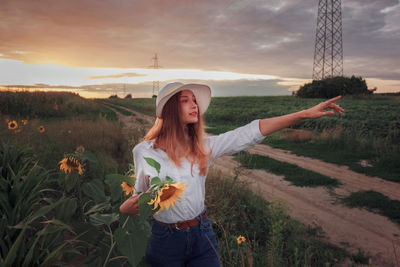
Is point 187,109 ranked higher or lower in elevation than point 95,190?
higher

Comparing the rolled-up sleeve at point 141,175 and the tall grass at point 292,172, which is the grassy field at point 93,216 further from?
the tall grass at point 292,172

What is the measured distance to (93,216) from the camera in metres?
1.52

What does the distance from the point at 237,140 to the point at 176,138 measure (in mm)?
428

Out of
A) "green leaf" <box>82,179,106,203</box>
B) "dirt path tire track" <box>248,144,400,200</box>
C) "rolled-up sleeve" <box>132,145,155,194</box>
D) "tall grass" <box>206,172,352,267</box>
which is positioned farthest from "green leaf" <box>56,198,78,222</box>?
"dirt path tire track" <box>248,144,400,200</box>

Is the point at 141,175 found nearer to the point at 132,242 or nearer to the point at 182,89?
the point at 132,242

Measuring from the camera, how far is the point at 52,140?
607 centimetres

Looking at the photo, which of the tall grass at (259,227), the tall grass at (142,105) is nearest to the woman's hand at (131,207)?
the tall grass at (259,227)

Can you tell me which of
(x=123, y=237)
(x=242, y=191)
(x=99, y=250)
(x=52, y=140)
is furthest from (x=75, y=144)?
(x=123, y=237)

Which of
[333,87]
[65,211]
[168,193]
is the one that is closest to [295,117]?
[168,193]

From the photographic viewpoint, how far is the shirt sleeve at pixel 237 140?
1955 millimetres

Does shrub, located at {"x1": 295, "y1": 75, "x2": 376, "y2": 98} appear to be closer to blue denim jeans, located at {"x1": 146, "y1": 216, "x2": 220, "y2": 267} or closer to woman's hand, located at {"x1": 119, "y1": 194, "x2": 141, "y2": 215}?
blue denim jeans, located at {"x1": 146, "y1": 216, "x2": 220, "y2": 267}

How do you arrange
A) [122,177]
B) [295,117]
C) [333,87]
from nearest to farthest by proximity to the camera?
1. [122,177]
2. [295,117]
3. [333,87]

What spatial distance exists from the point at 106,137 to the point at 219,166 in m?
3.14

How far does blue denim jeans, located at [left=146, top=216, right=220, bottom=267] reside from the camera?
1790 mm
